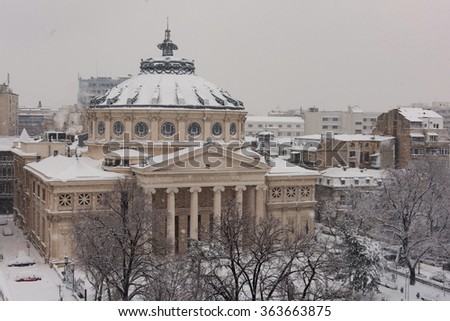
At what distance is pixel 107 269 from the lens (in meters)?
24.9

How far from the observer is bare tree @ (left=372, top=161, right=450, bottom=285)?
34.8 meters

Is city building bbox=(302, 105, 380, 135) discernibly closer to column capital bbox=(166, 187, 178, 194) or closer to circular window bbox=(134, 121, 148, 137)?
circular window bbox=(134, 121, 148, 137)

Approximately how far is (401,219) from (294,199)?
711 cm

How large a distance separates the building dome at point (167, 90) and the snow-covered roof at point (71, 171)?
4360 millimetres

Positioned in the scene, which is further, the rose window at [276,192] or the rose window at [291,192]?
the rose window at [291,192]

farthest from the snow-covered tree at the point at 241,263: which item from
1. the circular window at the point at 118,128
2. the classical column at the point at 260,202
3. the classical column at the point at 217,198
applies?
the circular window at the point at 118,128

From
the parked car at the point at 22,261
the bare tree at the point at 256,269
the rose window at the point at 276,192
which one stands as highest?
the rose window at the point at 276,192

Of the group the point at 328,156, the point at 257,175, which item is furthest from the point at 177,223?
the point at 328,156

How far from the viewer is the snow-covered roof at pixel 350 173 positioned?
49.2 m

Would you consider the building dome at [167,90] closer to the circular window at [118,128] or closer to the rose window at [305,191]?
the circular window at [118,128]

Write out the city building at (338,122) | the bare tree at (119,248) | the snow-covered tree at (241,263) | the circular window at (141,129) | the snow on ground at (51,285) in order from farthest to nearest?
1. the city building at (338,122)
2. the circular window at (141,129)
3. the snow on ground at (51,285)
4. the bare tree at (119,248)
5. the snow-covered tree at (241,263)

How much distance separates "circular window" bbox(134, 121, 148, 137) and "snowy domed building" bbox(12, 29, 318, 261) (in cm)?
6

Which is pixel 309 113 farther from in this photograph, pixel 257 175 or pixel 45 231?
pixel 45 231

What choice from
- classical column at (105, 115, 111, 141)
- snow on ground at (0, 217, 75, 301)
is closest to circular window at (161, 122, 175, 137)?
classical column at (105, 115, 111, 141)
